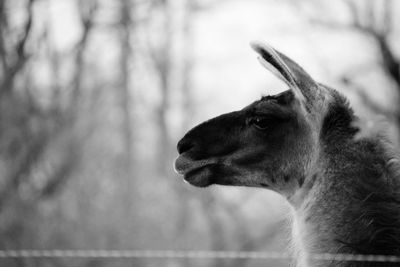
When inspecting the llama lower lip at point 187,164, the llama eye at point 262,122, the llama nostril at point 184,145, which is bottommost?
the llama lower lip at point 187,164

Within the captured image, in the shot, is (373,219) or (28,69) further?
(28,69)

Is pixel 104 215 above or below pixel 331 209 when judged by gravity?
below

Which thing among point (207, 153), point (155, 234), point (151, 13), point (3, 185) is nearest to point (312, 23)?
point (151, 13)

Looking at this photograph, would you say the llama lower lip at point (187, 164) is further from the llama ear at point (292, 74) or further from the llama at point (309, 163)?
the llama ear at point (292, 74)

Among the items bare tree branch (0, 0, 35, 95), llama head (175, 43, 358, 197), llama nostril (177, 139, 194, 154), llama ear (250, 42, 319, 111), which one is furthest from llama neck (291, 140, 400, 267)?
bare tree branch (0, 0, 35, 95)

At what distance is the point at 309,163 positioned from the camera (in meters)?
4.34

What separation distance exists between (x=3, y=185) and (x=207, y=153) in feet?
36.6

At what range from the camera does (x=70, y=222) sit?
17.0 m

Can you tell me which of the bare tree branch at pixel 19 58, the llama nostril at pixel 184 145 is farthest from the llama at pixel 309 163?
the bare tree branch at pixel 19 58

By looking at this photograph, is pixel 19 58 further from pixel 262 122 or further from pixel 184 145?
pixel 262 122

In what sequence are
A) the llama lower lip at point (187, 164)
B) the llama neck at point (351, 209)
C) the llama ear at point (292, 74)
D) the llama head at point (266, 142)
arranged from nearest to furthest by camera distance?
the llama neck at point (351, 209)
the llama ear at point (292, 74)
the llama head at point (266, 142)
the llama lower lip at point (187, 164)

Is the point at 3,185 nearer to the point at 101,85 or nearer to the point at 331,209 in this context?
the point at 101,85

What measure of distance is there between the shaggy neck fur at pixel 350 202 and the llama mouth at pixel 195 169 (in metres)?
0.57

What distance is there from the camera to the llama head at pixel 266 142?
434 centimetres
